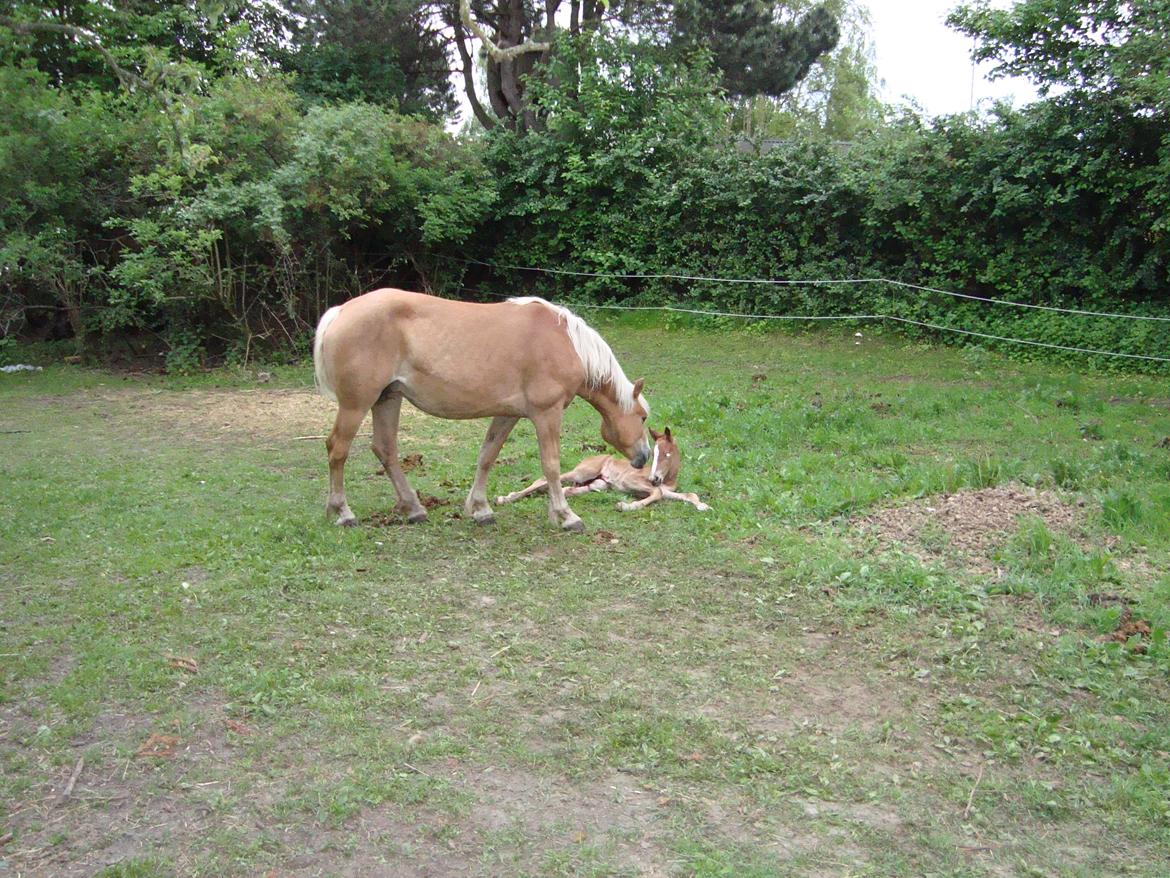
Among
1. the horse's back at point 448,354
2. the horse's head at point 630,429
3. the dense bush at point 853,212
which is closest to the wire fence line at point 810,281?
the dense bush at point 853,212

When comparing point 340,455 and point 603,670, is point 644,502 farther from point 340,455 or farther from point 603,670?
point 603,670

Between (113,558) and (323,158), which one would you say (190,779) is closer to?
(113,558)

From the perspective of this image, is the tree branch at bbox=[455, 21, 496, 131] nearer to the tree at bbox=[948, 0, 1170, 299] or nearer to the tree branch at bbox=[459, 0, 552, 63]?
the tree branch at bbox=[459, 0, 552, 63]

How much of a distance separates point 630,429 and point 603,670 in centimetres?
329

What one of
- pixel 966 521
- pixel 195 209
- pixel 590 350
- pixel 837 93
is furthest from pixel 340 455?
pixel 837 93

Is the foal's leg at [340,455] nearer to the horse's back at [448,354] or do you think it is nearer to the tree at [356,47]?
the horse's back at [448,354]

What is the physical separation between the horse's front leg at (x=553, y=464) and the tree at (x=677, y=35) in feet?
48.2

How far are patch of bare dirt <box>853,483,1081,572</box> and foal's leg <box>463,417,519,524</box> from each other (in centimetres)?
274

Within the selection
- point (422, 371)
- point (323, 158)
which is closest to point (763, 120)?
point (323, 158)

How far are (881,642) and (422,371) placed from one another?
3681mm

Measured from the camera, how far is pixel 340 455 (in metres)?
7.13

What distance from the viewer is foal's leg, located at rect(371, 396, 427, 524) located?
290 inches

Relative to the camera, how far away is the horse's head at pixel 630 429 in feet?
25.8

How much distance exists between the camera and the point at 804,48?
23.9 meters
